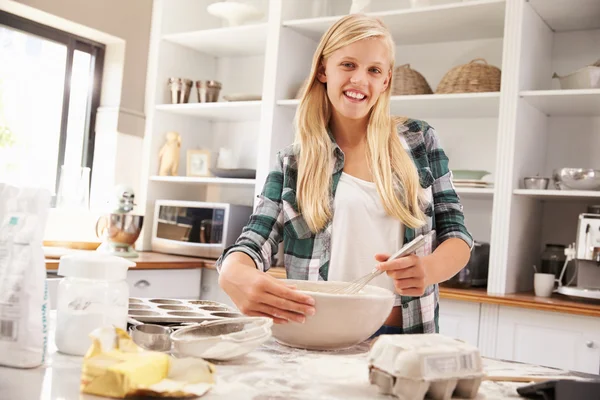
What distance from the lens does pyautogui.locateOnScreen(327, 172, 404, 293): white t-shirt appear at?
1518 mm

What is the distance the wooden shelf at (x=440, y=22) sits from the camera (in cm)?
285

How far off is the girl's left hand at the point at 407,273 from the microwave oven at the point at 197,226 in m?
2.26

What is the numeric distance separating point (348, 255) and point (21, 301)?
796 mm

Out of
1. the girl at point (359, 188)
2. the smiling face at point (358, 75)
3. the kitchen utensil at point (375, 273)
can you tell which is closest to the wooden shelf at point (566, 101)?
the girl at point (359, 188)

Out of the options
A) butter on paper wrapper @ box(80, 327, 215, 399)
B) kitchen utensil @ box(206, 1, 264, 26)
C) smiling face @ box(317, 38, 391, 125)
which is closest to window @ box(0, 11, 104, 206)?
kitchen utensil @ box(206, 1, 264, 26)

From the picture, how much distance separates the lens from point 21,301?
0.88m

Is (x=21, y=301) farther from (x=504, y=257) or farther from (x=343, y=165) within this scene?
(x=504, y=257)

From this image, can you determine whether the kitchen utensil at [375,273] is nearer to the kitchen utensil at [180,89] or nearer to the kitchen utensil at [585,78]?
the kitchen utensil at [585,78]

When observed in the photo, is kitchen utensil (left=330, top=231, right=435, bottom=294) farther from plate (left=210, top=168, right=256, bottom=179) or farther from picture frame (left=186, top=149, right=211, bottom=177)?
picture frame (left=186, top=149, right=211, bottom=177)

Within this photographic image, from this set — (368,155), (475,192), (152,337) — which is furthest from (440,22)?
(152,337)

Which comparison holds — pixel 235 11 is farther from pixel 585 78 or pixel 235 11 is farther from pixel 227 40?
pixel 585 78

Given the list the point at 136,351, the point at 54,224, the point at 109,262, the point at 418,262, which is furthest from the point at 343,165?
the point at 54,224

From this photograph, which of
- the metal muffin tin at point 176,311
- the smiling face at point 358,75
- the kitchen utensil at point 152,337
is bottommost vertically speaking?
the kitchen utensil at point 152,337

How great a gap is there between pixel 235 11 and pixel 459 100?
141 cm
